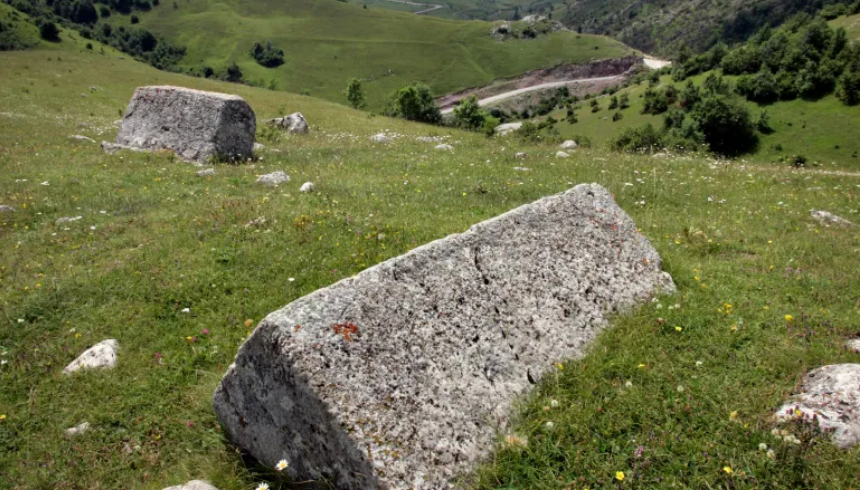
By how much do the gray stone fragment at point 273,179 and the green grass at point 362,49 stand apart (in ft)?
437

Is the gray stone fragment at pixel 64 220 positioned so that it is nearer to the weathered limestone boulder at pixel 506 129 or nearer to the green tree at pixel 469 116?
the weathered limestone boulder at pixel 506 129

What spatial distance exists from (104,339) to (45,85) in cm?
4357

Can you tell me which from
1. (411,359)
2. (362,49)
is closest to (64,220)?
(411,359)

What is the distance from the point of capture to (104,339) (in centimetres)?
719

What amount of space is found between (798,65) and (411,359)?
108481 millimetres

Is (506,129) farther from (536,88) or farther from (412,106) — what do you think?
(536,88)

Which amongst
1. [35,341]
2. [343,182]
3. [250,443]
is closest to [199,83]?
[343,182]

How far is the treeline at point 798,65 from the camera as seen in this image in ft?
245

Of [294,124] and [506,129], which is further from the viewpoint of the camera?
[506,129]

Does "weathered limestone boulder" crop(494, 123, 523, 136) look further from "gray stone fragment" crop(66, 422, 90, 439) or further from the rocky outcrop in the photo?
the rocky outcrop

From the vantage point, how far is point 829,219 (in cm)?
1074

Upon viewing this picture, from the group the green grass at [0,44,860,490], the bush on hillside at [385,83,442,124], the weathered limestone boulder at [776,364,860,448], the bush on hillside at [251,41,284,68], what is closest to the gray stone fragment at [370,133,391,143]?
the green grass at [0,44,860,490]

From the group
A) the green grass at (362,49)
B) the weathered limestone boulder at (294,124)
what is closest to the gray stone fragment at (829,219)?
the weathered limestone boulder at (294,124)

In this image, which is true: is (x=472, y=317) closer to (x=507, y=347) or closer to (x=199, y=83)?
(x=507, y=347)
